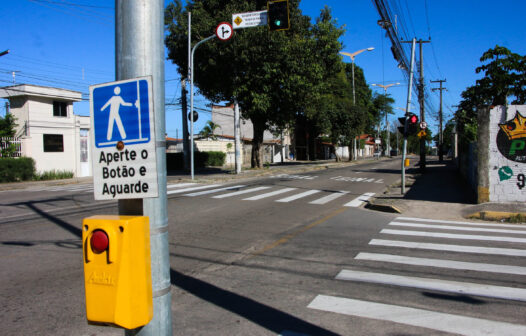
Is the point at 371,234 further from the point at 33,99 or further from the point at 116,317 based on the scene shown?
the point at 33,99

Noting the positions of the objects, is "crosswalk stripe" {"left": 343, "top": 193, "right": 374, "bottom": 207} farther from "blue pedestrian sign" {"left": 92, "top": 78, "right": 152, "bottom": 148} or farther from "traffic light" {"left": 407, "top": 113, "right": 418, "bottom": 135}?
"blue pedestrian sign" {"left": 92, "top": 78, "right": 152, "bottom": 148}

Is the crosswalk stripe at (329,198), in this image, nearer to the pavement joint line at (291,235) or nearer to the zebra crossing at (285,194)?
the zebra crossing at (285,194)

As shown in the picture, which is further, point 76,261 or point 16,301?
point 76,261

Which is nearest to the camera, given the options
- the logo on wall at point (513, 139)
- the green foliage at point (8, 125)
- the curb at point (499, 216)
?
the curb at point (499, 216)

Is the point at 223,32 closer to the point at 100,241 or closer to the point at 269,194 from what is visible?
the point at 269,194

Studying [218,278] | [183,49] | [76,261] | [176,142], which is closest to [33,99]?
[183,49]

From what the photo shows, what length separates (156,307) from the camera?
7.10 feet

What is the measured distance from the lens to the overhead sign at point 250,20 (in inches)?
517

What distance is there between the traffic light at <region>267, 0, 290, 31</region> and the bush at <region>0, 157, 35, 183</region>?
1882 centimetres

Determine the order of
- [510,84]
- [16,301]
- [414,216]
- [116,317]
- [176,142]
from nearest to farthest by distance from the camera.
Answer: [116,317], [16,301], [414,216], [510,84], [176,142]

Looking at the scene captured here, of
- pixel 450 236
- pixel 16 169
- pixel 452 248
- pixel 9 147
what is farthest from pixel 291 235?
pixel 9 147

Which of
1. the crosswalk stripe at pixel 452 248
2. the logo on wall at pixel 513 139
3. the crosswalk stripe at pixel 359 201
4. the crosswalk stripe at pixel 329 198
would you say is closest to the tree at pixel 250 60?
the crosswalk stripe at pixel 329 198

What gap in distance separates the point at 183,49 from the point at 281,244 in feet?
72.7

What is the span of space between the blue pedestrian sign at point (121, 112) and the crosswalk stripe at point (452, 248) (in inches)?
247
